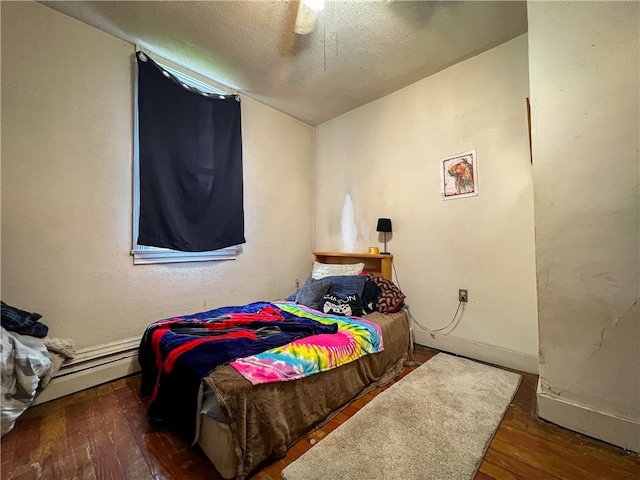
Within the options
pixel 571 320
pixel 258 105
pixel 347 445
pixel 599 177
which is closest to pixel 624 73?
pixel 599 177

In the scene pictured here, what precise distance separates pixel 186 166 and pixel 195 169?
9 cm

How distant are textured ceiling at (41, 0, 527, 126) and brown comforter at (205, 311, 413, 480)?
242cm

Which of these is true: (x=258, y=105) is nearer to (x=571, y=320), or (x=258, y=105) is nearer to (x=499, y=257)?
(x=499, y=257)

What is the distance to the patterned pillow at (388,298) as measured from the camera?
7.75 feet

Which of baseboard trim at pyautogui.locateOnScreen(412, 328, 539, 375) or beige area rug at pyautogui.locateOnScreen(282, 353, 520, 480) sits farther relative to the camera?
baseboard trim at pyautogui.locateOnScreen(412, 328, 539, 375)

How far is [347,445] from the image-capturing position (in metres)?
1.34

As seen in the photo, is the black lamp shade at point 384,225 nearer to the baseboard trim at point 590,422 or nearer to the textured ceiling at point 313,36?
the textured ceiling at point 313,36

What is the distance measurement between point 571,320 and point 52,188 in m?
3.47

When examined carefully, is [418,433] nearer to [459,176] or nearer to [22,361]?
[459,176]

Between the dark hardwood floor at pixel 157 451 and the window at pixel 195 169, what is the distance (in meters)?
1.15

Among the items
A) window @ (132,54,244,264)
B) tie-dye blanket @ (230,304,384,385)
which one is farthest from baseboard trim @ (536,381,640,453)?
window @ (132,54,244,264)

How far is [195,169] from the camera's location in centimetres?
247

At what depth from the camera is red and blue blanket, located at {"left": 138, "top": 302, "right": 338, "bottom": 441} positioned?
1.34 m

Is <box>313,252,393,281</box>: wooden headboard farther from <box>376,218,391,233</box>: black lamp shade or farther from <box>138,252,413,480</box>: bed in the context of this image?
<box>138,252,413,480</box>: bed
